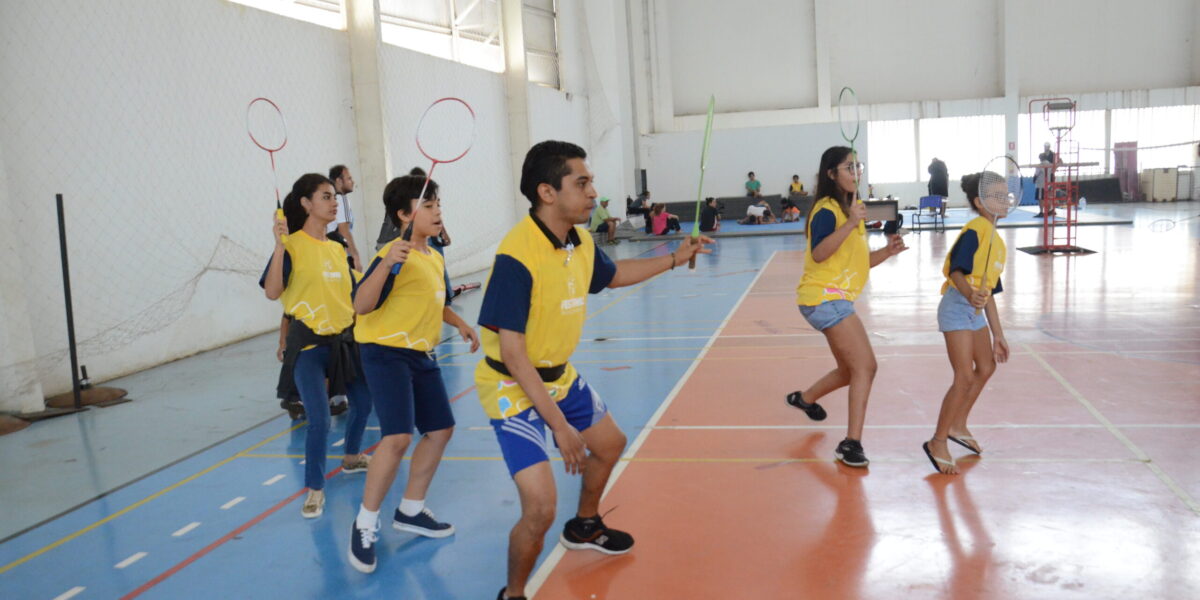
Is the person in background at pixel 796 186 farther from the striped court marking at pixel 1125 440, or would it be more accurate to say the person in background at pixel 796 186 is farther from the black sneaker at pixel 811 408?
the black sneaker at pixel 811 408

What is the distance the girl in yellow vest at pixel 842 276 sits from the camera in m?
5.07

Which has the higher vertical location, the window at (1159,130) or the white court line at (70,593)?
the window at (1159,130)

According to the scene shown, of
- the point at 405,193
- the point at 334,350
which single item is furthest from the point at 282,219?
the point at 405,193

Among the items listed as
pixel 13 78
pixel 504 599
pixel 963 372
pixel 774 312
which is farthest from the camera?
pixel 774 312

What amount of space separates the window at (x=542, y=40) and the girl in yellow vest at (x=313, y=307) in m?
16.7

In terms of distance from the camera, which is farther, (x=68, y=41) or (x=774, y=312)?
(x=774, y=312)

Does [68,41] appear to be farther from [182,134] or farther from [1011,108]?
[1011,108]

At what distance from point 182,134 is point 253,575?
7.56 metres

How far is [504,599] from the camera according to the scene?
344cm

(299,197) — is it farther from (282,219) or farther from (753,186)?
(753,186)

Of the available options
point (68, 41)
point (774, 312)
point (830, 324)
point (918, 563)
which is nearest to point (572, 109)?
point (774, 312)

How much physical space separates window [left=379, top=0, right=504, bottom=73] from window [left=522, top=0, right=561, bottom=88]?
1618 millimetres

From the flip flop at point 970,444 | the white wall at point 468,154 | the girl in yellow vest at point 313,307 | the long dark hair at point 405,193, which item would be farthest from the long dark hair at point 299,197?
the white wall at point 468,154

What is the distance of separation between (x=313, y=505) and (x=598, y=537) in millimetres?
1756
